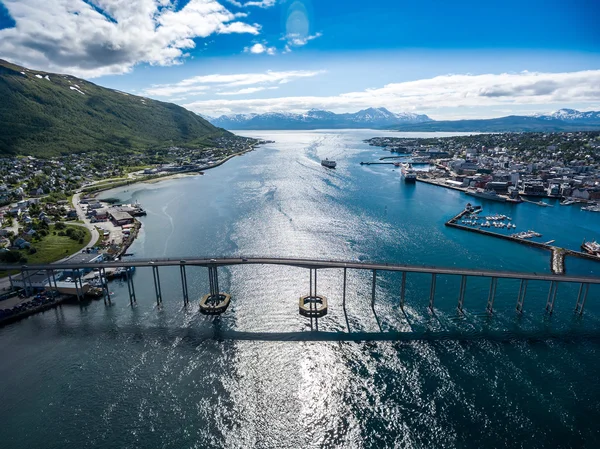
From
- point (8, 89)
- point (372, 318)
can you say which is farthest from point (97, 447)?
point (8, 89)

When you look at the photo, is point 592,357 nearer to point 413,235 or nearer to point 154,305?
point 413,235

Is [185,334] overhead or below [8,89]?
below

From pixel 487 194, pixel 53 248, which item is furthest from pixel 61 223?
pixel 487 194

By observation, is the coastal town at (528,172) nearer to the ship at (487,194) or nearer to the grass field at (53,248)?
the ship at (487,194)

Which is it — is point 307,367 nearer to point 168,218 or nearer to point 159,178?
Answer: point 168,218

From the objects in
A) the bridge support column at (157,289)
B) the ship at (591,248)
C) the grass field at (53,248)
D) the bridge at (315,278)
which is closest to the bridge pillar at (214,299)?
the bridge at (315,278)

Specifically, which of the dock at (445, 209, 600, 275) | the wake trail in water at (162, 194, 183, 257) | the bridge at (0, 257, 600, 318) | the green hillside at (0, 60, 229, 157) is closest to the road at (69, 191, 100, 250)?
the wake trail in water at (162, 194, 183, 257)

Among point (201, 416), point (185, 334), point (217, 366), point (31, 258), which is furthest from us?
point (31, 258)
